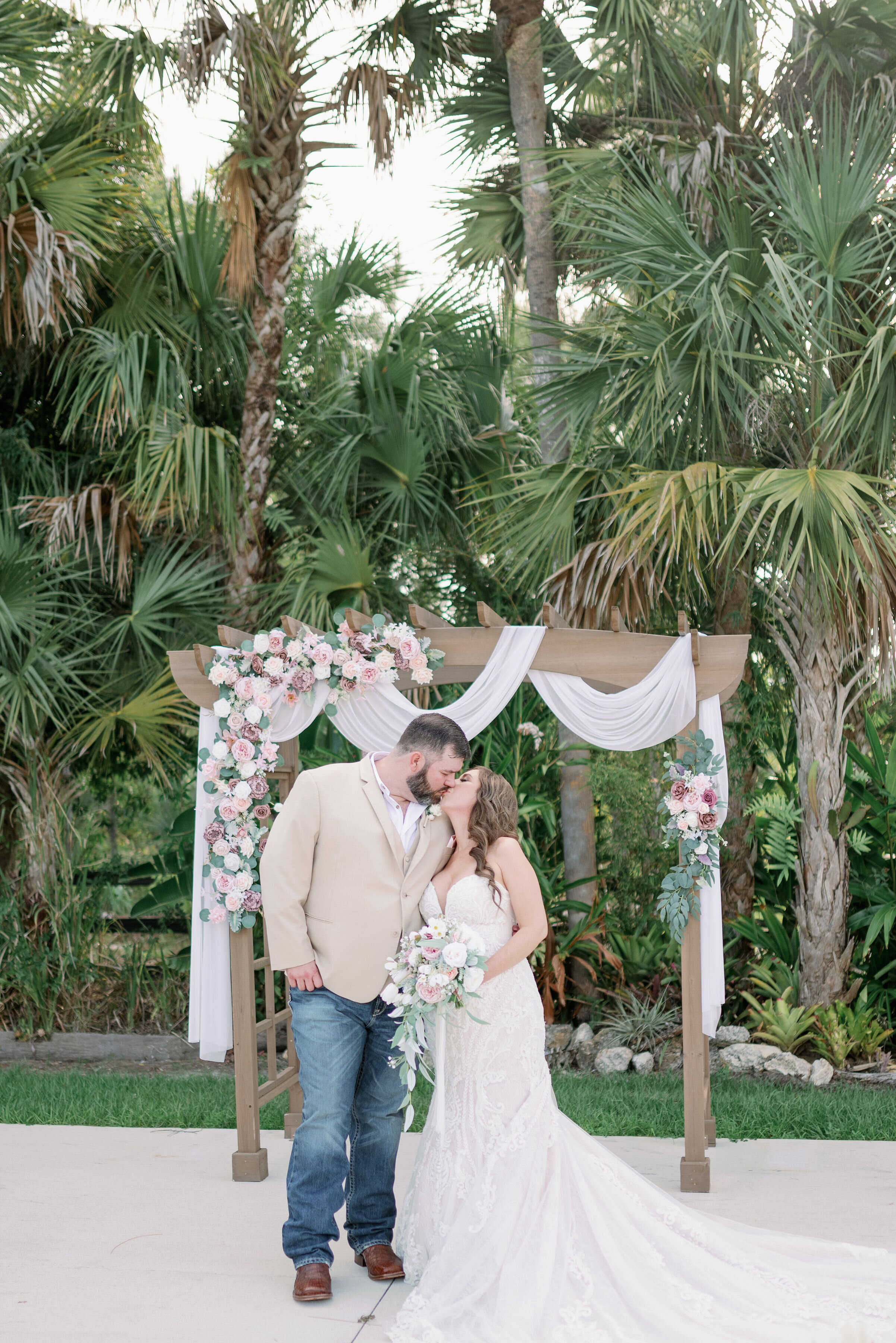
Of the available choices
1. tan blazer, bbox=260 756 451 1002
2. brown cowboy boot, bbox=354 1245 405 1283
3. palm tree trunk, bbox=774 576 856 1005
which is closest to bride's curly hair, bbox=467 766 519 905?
tan blazer, bbox=260 756 451 1002

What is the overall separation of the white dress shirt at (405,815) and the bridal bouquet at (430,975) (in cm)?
33

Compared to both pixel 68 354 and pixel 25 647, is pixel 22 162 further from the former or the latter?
pixel 25 647

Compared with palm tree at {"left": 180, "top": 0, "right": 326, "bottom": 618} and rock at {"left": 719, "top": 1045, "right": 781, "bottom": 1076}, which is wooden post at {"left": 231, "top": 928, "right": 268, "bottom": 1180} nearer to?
rock at {"left": 719, "top": 1045, "right": 781, "bottom": 1076}

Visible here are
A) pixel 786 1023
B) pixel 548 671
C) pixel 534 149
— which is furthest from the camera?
pixel 534 149

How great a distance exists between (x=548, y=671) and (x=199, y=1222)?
2.79 m

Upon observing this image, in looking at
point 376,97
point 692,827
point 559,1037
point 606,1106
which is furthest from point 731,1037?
point 376,97

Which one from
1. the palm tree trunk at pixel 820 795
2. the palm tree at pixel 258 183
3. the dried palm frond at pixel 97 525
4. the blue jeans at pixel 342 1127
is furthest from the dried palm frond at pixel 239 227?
the blue jeans at pixel 342 1127

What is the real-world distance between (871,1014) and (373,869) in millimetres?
4878

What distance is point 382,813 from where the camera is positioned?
4.29 meters

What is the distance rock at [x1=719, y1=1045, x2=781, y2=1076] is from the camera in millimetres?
7691

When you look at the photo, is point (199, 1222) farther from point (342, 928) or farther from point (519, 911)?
point (519, 911)

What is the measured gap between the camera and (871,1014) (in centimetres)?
795

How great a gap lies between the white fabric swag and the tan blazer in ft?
5.83

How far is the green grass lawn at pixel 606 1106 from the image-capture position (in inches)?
257
